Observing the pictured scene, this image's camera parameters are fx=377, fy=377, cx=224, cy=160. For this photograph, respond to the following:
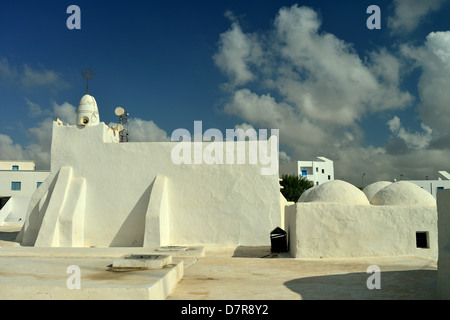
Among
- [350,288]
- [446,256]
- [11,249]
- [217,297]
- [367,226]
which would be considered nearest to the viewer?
[446,256]

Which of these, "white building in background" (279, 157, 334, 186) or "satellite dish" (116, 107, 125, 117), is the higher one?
"satellite dish" (116, 107, 125, 117)

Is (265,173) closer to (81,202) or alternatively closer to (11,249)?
(81,202)

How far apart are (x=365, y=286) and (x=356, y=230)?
147 inches

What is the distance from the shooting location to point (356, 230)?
31.3 feet

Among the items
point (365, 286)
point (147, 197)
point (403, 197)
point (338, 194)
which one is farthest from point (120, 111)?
point (365, 286)

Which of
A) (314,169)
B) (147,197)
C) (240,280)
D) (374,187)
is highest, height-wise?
(314,169)

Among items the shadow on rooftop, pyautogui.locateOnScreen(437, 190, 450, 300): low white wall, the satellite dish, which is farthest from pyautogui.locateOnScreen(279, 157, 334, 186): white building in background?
pyautogui.locateOnScreen(437, 190, 450, 300): low white wall

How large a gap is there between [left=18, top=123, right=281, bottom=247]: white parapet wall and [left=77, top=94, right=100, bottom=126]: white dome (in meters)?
1.01

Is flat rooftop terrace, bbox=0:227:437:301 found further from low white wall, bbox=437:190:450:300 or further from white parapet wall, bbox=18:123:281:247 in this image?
white parapet wall, bbox=18:123:281:247

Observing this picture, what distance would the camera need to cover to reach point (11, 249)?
10227 mm

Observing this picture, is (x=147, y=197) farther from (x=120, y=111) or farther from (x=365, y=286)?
(x=365, y=286)

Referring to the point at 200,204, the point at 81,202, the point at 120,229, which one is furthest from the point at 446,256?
the point at 81,202

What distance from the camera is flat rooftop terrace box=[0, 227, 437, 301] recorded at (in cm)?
465
